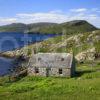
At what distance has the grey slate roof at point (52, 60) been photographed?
247ft

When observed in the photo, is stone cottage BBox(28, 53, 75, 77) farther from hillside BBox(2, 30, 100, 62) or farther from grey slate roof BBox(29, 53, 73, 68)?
hillside BBox(2, 30, 100, 62)

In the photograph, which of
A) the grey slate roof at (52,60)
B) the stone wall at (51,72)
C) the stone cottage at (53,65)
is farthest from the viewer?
the grey slate roof at (52,60)

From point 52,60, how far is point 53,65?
6.35 ft

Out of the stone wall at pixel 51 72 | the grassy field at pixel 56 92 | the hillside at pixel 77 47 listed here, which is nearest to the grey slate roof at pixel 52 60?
the stone wall at pixel 51 72

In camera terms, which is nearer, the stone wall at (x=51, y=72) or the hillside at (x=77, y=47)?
the stone wall at (x=51, y=72)

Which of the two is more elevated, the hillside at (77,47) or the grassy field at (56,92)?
the hillside at (77,47)

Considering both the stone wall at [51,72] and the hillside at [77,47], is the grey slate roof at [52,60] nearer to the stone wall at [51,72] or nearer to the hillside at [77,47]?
the stone wall at [51,72]

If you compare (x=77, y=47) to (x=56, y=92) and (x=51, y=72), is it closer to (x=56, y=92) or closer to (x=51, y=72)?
(x=51, y=72)

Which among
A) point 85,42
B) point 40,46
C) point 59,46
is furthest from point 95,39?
point 40,46

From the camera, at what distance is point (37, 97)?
4691 centimetres

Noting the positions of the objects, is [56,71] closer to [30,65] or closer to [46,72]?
[46,72]

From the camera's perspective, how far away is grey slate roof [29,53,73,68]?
7525 centimetres

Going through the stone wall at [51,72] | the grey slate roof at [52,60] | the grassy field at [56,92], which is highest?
the grey slate roof at [52,60]

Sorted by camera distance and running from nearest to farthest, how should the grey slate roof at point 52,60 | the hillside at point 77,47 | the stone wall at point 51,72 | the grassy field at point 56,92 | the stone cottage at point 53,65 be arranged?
the grassy field at point 56,92 → the stone wall at point 51,72 → the stone cottage at point 53,65 → the grey slate roof at point 52,60 → the hillside at point 77,47
